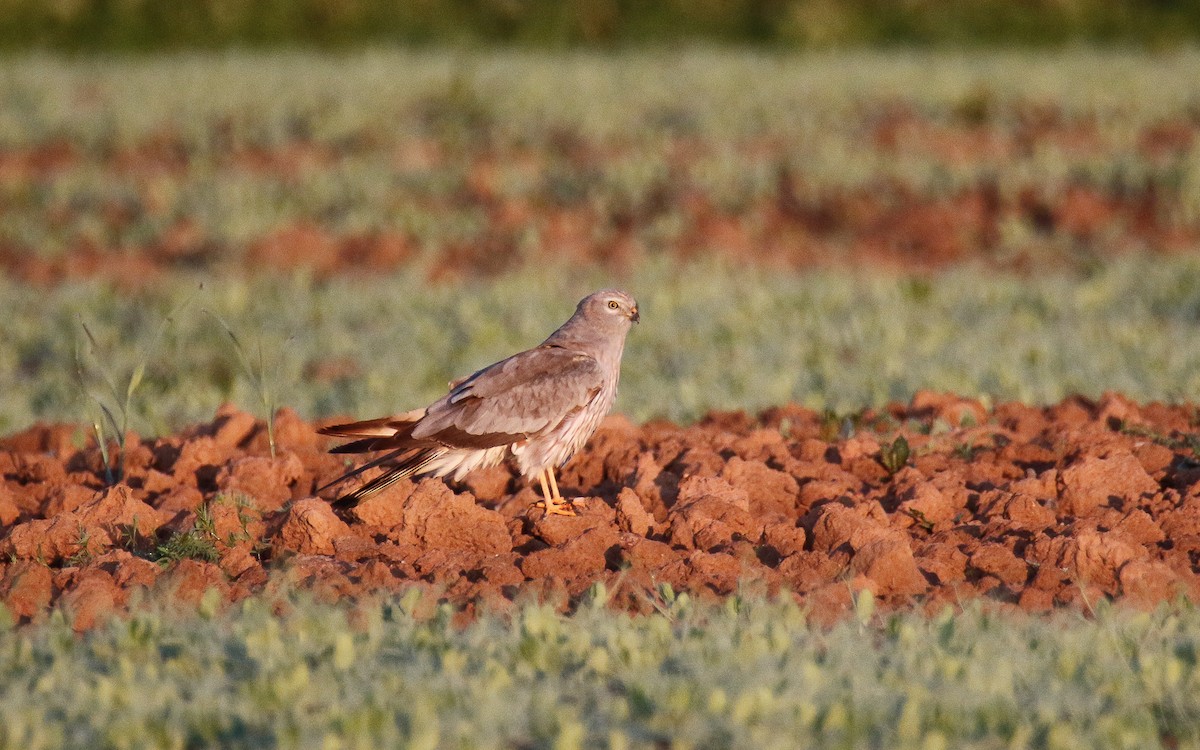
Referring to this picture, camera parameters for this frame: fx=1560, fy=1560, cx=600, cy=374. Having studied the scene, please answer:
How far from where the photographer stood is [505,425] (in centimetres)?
606

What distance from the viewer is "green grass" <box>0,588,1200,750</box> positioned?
380 centimetres

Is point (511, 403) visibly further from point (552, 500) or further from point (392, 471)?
point (392, 471)

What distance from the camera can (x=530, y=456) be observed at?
6152 mm

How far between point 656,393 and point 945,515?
327 cm

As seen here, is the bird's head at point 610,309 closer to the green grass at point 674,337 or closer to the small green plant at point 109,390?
the small green plant at point 109,390

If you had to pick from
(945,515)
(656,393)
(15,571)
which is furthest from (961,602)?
(656,393)

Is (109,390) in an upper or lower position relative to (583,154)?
lower

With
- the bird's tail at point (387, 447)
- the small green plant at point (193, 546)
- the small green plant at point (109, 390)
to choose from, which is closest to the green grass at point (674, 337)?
the small green plant at point (109, 390)

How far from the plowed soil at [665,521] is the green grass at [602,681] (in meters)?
0.36

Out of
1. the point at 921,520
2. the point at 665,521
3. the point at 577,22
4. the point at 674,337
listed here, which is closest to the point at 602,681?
the point at 665,521

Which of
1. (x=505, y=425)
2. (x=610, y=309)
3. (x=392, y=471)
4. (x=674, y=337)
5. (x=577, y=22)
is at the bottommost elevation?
(x=674, y=337)

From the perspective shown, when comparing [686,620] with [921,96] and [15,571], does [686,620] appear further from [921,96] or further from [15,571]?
[921,96]

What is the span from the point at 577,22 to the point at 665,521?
24929 millimetres

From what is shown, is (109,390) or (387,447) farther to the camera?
(109,390)
